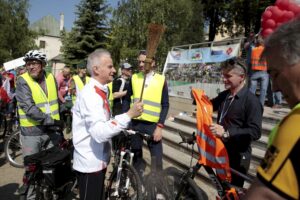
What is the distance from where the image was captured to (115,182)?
4168 mm

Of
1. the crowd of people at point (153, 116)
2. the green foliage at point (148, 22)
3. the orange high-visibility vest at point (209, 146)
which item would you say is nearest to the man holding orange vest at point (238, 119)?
the crowd of people at point (153, 116)

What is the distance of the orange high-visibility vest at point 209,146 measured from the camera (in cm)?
325

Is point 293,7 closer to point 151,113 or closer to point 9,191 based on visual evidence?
point 151,113

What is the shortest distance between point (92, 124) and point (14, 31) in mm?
34270

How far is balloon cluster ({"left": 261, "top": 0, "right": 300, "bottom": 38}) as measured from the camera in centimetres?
287

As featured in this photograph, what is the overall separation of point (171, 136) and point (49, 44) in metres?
74.4

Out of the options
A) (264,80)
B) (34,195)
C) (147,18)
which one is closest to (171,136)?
(264,80)

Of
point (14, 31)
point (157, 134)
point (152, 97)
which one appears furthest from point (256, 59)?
point (14, 31)

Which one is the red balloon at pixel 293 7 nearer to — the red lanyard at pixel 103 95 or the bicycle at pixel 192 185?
the bicycle at pixel 192 185

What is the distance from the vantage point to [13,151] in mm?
6875

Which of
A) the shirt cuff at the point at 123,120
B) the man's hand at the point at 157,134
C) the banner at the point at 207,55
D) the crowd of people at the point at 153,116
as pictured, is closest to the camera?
the crowd of people at the point at 153,116

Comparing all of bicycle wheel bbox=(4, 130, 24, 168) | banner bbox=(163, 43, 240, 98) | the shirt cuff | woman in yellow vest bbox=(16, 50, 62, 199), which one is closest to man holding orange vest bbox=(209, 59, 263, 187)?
the shirt cuff

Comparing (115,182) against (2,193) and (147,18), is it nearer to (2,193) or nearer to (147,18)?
(2,193)

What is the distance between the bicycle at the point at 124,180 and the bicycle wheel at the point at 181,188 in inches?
16.3
